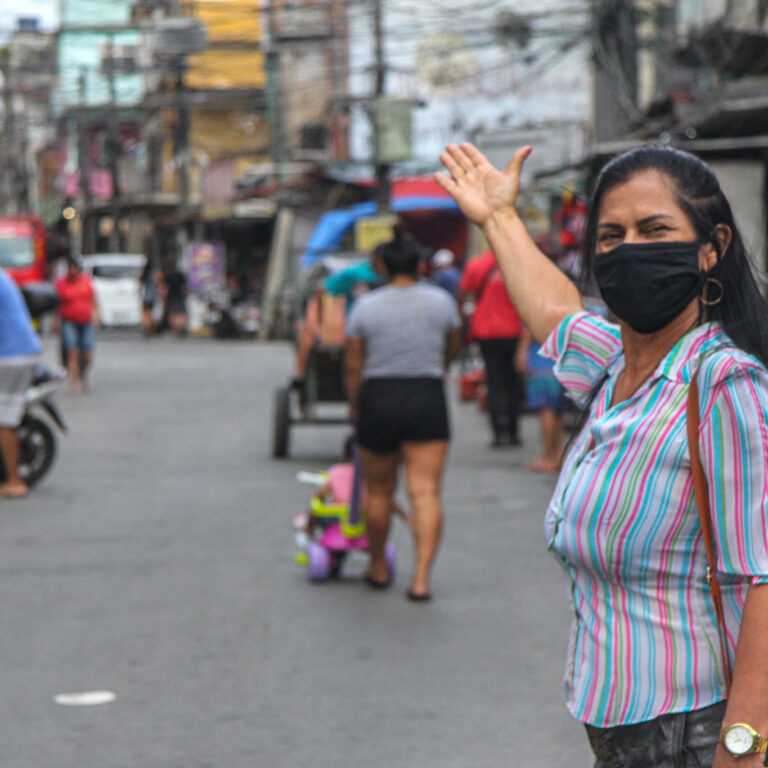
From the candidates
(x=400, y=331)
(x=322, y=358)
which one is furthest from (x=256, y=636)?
(x=322, y=358)

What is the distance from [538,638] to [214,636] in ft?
4.56

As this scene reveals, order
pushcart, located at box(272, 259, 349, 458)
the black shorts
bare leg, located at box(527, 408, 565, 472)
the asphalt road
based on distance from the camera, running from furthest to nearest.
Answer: pushcart, located at box(272, 259, 349, 458)
bare leg, located at box(527, 408, 565, 472)
the black shorts
the asphalt road

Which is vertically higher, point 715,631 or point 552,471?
point 715,631

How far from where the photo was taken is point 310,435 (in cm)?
1483

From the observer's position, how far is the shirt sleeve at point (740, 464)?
222 centimetres

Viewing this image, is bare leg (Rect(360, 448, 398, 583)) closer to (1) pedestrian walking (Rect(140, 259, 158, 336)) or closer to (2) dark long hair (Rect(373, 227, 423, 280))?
(2) dark long hair (Rect(373, 227, 423, 280))

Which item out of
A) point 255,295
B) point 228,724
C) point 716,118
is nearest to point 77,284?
point 716,118

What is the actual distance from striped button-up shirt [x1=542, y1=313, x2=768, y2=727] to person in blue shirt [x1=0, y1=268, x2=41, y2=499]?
325 inches

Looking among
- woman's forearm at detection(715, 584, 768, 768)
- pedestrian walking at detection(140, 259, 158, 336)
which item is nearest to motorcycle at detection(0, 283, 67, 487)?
woman's forearm at detection(715, 584, 768, 768)

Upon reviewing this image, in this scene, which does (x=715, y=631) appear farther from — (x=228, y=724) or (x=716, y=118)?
(x=716, y=118)

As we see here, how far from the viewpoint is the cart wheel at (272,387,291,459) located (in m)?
12.6

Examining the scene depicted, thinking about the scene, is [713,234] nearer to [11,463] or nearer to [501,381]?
[11,463]

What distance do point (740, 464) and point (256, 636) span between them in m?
4.39

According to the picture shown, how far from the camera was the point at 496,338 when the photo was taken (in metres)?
12.9
